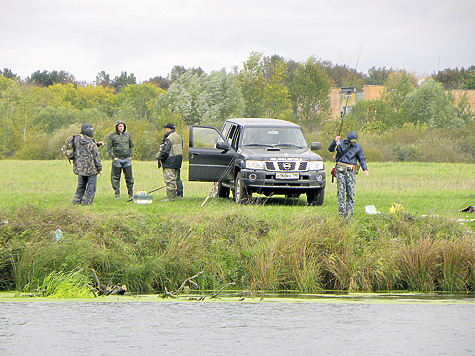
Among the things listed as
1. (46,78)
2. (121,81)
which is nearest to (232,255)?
(46,78)

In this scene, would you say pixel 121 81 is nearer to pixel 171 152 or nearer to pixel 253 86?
pixel 253 86

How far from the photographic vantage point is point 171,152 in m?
18.7

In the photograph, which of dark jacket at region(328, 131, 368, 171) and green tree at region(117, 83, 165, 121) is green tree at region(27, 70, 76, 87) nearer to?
green tree at region(117, 83, 165, 121)

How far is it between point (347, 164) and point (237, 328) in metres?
6.97

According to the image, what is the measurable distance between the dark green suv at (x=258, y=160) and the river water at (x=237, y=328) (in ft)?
21.7

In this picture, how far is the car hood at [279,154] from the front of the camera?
18000 mm

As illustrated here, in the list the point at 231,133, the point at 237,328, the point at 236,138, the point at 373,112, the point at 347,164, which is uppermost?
the point at 373,112

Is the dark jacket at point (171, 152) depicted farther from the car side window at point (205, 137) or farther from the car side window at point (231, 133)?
the car side window at point (231, 133)

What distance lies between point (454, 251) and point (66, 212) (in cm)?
694

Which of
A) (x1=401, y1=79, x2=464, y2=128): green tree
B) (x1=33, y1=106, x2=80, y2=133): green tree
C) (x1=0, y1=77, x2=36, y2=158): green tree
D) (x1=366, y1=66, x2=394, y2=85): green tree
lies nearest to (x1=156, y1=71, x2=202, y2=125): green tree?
(x1=33, y1=106, x2=80, y2=133): green tree

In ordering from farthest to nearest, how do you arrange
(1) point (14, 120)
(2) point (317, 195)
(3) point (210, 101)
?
(3) point (210, 101), (1) point (14, 120), (2) point (317, 195)

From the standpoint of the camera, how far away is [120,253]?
12.4 m

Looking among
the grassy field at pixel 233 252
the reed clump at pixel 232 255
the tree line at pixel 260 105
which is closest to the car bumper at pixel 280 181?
the grassy field at pixel 233 252

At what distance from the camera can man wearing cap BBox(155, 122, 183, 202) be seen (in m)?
18.6
